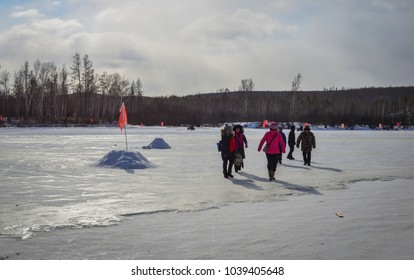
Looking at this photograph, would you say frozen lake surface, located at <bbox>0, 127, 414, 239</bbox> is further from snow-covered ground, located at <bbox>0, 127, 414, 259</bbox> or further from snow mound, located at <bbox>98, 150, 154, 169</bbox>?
snow mound, located at <bbox>98, 150, 154, 169</bbox>

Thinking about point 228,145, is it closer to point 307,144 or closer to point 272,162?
point 272,162

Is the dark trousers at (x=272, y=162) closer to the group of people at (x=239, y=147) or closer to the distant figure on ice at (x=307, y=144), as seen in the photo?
the group of people at (x=239, y=147)

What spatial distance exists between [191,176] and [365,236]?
6.79 m

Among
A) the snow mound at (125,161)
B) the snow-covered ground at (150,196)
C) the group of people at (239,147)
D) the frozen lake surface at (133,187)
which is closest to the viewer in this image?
the snow-covered ground at (150,196)

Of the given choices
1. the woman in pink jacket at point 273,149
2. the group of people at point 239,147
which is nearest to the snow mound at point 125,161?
the group of people at point 239,147

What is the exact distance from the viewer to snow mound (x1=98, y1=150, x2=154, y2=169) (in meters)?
13.3

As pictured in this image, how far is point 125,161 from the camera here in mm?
13453

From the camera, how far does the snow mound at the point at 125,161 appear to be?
1329 centimetres

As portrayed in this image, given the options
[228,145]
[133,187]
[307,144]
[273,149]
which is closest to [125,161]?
[228,145]

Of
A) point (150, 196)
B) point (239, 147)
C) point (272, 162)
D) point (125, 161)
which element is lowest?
point (150, 196)

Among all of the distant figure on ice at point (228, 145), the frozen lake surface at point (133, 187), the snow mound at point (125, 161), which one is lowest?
the frozen lake surface at point (133, 187)

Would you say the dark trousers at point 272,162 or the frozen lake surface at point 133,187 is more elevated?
the dark trousers at point 272,162
